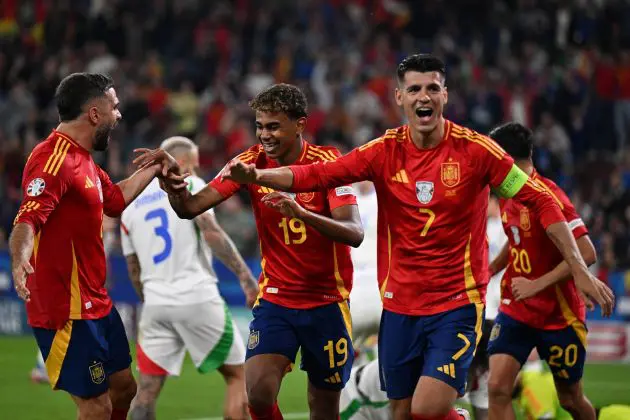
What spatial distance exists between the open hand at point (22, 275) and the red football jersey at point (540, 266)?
11.6 ft

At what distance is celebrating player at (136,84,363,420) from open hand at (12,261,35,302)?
3.65 feet

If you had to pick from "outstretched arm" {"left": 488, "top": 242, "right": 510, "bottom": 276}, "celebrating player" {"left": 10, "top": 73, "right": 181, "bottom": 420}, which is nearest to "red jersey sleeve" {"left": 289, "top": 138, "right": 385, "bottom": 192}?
"celebrating player" {"left": 10, "top": 73, "right": 181, "bottom": 420}

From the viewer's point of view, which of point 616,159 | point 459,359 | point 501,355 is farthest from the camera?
point 616,159

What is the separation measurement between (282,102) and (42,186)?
5.10 ft

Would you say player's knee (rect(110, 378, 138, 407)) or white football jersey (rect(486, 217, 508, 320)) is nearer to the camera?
player's knee (rect(110, 378, 138, 407))

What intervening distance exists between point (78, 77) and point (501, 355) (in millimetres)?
3471

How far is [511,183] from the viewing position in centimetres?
668

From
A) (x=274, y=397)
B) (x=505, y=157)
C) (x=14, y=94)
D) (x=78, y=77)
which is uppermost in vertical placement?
(x=14, y=94)

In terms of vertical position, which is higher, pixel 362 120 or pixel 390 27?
pixel 390 27

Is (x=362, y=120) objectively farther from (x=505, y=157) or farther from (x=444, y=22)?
(x=505, y=157)

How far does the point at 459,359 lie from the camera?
6645 mm

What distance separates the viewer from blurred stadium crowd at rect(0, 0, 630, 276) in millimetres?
18703

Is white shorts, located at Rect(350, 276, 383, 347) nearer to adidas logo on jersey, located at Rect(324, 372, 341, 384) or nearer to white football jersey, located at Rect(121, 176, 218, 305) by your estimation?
white football jersey, located at Rect(121, 176, 218, 305)

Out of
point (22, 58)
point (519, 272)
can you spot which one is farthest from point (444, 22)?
point (519, 272)
